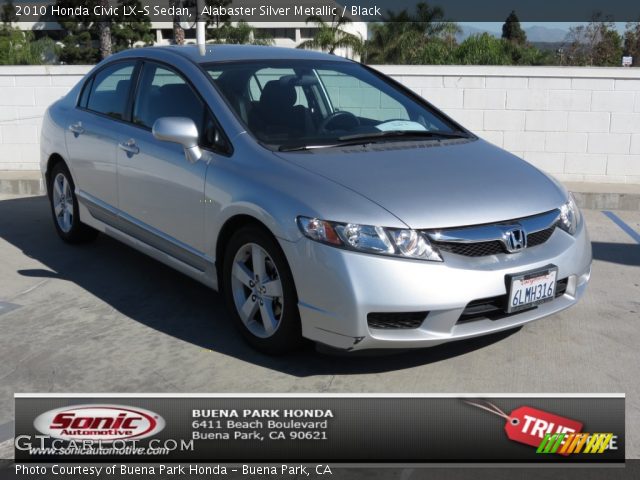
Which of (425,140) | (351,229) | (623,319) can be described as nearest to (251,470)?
(351,229)

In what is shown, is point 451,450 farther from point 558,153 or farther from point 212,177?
point 558,153

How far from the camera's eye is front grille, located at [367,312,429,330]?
3.59 metres

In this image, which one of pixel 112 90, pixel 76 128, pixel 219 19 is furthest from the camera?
pixel 219 19

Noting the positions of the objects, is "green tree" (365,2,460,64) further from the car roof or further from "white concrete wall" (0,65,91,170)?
the car roof

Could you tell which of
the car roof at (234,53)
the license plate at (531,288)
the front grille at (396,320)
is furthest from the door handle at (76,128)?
the license plate at (531,288)

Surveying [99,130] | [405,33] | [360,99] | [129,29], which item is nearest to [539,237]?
[360,99]

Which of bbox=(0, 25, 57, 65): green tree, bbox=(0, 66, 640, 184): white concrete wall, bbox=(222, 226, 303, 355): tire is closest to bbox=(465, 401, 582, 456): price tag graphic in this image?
bbox=(222, 226, 303, 355): tire

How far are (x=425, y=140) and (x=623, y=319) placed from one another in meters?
1.67

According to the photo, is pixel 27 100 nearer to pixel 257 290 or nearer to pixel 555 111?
pixel 555 111

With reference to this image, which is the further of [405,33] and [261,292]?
[405,33]

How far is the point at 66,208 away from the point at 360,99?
254 cm

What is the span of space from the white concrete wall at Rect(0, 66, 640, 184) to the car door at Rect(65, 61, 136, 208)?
4.84 metres

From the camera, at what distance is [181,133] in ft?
14.2

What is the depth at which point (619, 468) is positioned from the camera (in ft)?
10.3
